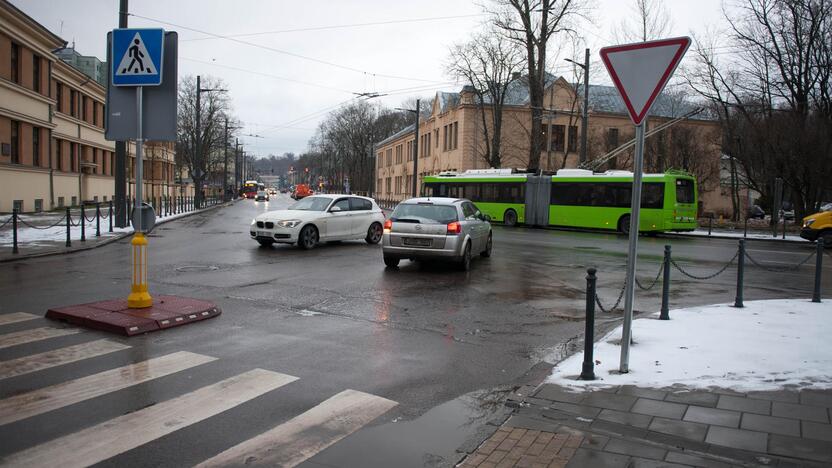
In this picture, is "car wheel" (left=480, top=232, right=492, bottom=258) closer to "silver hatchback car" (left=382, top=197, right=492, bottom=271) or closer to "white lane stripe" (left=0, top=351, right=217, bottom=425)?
"silver hatchback car" (left=382, top=197, right=492, bottom=271)

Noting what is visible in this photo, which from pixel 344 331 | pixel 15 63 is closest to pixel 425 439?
pixel 344 331

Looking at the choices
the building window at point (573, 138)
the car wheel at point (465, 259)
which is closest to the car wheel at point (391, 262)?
the car wheel at point (465, 259)

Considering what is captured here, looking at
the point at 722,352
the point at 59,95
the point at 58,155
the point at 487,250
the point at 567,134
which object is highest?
the point at 567,134

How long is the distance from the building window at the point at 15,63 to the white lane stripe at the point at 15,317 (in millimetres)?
27337

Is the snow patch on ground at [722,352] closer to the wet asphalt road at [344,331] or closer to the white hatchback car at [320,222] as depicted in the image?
the wet asphalt road at [344,331]

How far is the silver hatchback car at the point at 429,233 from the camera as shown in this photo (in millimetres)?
13008

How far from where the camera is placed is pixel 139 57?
8203 mm

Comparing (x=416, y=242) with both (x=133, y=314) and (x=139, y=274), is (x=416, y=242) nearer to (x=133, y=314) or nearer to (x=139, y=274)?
(x=139, y=274)

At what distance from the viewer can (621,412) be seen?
15.7 ft

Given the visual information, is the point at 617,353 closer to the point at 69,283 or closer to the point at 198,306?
the point at 198,306

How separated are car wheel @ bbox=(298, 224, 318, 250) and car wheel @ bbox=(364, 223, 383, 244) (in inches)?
93.1

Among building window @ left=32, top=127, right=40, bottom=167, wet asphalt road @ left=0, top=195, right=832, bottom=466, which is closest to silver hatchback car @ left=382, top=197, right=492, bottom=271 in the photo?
wet asphalt road @ left=0, top=195, right=832, bottom=466

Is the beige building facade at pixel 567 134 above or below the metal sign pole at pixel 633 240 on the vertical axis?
above

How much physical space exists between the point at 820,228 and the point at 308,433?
25.3 m
